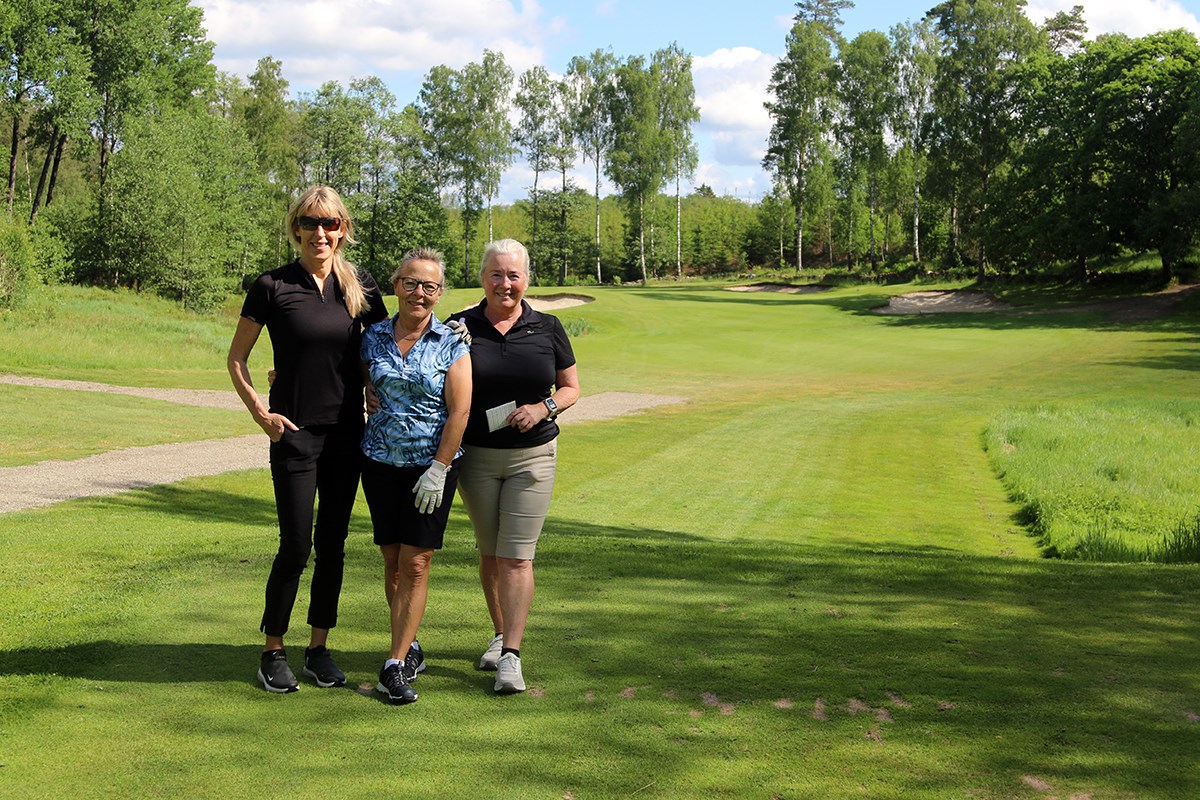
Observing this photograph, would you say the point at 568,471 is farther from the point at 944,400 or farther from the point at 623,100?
the point at 623,100

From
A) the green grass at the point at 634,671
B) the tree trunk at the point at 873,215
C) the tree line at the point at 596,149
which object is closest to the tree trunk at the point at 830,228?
the tree line at the point at 596,149

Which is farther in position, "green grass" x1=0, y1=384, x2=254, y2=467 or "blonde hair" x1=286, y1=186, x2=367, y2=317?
"green grass" x1=0, y1=384, x2=254, y2=467

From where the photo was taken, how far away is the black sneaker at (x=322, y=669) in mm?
5129

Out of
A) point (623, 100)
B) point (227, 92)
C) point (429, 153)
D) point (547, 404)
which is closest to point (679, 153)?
point (623, 100)

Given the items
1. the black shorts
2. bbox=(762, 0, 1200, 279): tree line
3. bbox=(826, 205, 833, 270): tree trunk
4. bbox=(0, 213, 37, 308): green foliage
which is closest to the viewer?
the black shorts

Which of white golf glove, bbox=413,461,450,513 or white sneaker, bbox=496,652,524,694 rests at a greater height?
white golf glove, bbox=413,461,450,513

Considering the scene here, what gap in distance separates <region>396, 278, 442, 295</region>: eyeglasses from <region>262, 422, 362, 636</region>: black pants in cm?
74

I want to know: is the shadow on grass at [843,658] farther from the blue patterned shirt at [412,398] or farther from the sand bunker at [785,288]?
the sand bunker at [785,288]

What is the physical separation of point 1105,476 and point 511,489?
42.2ft

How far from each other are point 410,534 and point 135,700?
1498mm

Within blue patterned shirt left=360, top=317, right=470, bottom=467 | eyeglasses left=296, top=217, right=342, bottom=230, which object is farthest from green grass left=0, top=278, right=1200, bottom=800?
eyeglasses left=296, top=217, right=342, bottom=230

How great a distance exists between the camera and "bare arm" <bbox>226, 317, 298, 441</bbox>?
16.3 ft

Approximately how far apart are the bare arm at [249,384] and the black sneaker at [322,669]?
3.71ft

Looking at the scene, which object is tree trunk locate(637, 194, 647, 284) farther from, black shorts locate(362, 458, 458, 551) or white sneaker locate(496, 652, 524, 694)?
white sneaker locate(496, 652, 524, 694)
